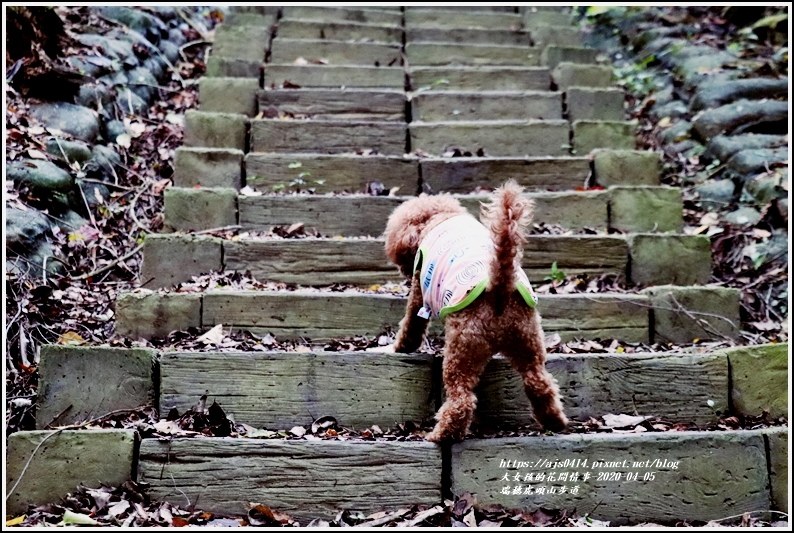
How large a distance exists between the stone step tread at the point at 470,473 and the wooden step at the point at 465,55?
14.3 ft

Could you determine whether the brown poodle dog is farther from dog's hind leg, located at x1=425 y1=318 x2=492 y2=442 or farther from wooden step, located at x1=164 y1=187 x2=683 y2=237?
wooden step, located at x1=164 y1=187 x2=683 y2=237

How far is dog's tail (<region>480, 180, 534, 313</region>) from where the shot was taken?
7.96ft

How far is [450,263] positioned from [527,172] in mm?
2129

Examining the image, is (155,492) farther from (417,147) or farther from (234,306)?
(417,147)

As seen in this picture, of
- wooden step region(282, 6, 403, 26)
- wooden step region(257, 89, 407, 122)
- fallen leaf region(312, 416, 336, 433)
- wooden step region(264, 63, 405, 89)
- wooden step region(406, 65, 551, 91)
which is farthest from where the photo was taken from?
wooden step region(282, 6, 403, 26)

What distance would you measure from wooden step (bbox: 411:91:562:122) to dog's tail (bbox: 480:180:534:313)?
3018 millimetres

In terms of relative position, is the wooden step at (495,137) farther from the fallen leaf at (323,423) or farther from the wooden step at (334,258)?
the fallen leaf at (323,423)

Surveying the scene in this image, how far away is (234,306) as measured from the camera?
11.7ft

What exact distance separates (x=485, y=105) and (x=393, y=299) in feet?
8.15

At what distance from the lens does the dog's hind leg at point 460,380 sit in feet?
9.03

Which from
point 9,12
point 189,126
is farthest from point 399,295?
point 9,12

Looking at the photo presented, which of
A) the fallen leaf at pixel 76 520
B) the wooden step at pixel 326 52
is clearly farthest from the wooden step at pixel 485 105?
the fallen leaf at pixel 76 520

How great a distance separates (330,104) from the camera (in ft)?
17.9

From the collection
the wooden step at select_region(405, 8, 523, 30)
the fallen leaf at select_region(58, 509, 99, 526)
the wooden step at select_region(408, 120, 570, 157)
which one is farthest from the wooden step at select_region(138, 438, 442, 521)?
the wooden step at select_region(405, 8, 523, 30)
